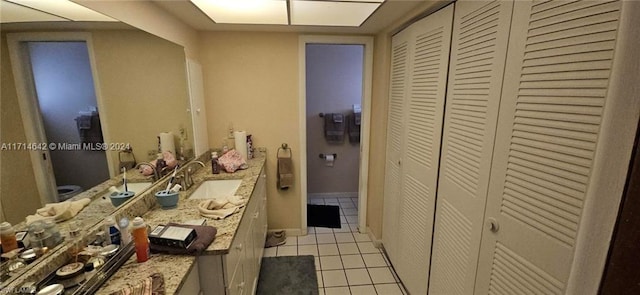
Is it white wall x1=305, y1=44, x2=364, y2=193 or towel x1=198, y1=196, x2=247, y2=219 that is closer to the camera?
towel x1=198, y1=196, x2=247, y2=219

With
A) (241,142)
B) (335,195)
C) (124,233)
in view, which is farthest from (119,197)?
(335,195)

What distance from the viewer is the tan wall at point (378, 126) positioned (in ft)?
7.86

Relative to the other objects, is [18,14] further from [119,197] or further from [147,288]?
[147,288]

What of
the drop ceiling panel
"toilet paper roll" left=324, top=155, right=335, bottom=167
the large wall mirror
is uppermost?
the drop ceiling panel

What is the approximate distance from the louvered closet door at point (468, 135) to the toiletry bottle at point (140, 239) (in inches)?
57.1

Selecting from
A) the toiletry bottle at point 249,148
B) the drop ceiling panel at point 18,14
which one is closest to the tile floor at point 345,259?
the toiletry bottle at point 249,148

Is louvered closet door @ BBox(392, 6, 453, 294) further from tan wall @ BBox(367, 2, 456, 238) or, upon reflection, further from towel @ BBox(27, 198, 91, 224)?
towel @ BBox(27, 198, 91, 224)

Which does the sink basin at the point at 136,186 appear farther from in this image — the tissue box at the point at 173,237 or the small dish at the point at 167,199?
the tissue box at the point at 173,237

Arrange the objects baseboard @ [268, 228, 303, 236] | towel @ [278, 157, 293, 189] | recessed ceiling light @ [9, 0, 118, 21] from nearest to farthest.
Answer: recessed ceiling light @ [9, 0, 118, 21] < towel @ [278, 157, 293, 189] < baseboard @ [268, 228, 303, 236]

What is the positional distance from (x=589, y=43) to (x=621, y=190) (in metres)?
0.60

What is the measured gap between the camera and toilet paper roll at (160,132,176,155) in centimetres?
173

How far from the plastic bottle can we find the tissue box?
1.26 ft

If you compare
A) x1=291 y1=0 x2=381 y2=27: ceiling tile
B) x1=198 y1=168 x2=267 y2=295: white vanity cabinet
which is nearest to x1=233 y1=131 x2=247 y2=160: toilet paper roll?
x1=198 y1=168 x2=267 y2=295: white vanity cabinet

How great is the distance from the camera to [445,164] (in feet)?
5.02
